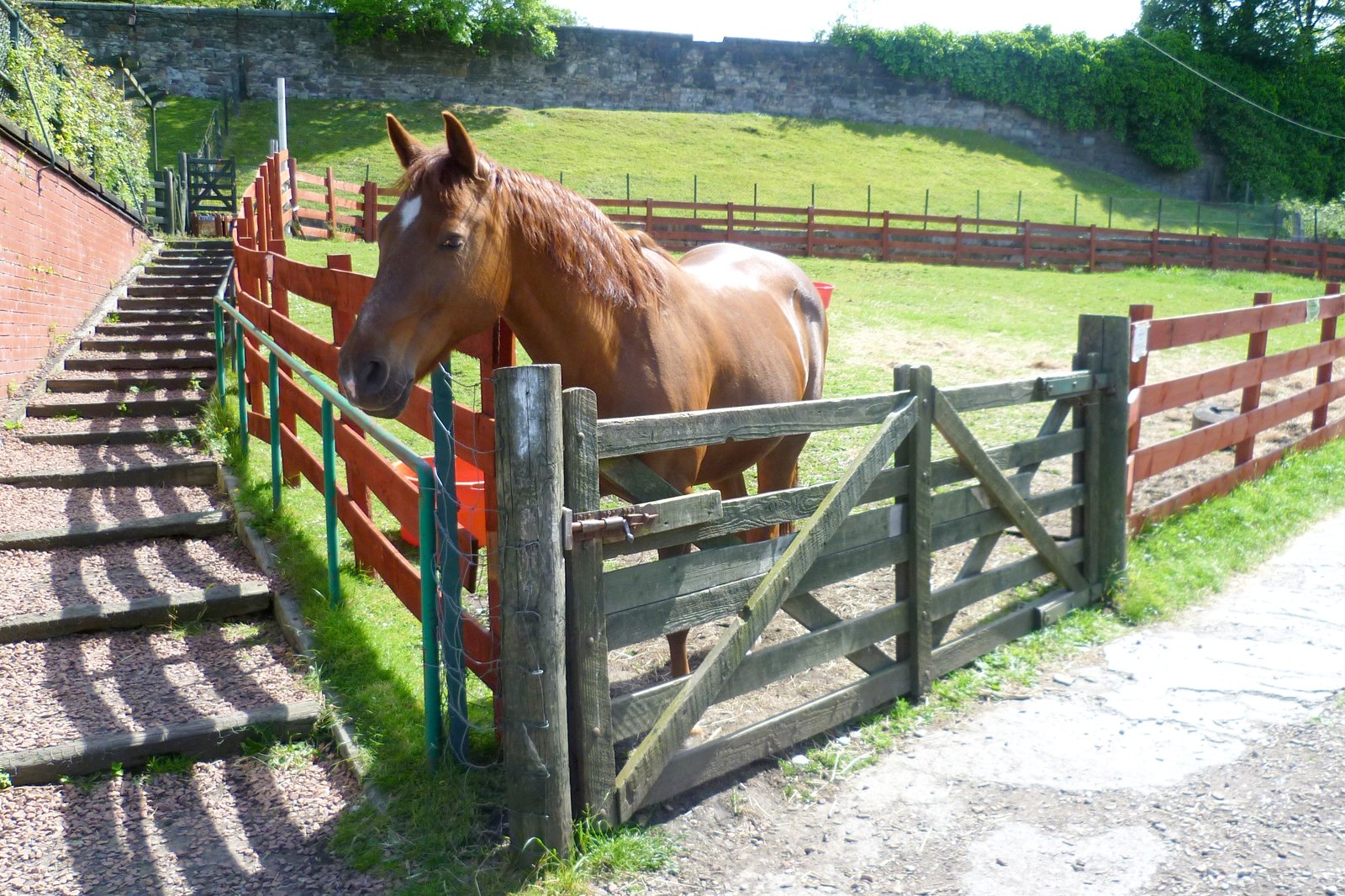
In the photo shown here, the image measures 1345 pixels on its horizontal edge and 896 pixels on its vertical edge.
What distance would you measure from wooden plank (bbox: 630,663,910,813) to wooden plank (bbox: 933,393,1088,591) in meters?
0.91

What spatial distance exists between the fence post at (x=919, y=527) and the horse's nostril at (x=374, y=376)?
79.5 inches

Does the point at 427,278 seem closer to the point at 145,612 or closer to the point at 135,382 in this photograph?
the point at 145,612

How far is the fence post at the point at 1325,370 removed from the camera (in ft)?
25.0

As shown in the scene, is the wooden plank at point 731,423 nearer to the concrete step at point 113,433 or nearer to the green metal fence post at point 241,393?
the green metal fence post at point 241,393

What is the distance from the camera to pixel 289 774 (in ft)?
10.3

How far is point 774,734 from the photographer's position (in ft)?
10.6

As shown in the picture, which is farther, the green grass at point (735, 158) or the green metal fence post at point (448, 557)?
the green grass at point (735, 158)

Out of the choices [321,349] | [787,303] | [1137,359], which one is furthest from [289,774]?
[1137,359]

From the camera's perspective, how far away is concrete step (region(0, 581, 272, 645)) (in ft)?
12.9

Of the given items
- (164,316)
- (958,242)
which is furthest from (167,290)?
(958,242)

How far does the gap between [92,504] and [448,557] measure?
3.85 meters

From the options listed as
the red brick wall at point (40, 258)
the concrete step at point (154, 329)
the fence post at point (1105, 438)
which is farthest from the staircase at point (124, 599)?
the fence post at point (1105, 438)

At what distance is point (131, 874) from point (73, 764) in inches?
26.1

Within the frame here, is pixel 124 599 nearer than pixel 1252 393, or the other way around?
pixel 124 599
